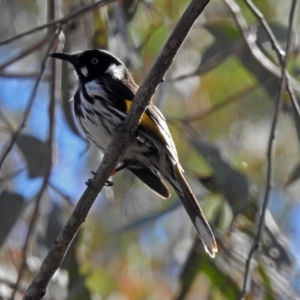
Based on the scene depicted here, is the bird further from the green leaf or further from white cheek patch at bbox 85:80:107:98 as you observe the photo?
the green leaf

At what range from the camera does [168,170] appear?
3299 mm

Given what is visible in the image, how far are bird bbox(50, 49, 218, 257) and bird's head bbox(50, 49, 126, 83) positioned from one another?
0.16m

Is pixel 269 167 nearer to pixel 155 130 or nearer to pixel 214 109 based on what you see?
pixel 155 130

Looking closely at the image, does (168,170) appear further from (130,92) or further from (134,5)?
(134,5)

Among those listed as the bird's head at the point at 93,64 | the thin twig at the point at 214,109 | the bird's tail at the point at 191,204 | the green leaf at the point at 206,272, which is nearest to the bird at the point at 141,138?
the bird's tail at the point at 191,204

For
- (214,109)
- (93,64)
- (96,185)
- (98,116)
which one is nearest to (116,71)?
(93,64)

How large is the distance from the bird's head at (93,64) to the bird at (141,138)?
0.54 feet

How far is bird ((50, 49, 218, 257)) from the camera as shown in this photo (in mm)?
3207

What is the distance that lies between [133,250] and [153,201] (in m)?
0.55

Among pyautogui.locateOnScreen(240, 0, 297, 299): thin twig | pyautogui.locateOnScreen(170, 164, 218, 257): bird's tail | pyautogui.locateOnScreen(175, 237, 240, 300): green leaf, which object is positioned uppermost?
pyautogui.locateOnScreen(240, 0, 297, 299): thin twig

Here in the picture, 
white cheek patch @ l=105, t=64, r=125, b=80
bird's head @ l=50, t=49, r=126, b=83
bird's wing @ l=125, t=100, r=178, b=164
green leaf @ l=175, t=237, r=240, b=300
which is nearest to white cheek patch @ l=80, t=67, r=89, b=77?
bird's head @ l=50, t=49, r=126, b=83

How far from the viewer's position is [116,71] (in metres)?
3.59

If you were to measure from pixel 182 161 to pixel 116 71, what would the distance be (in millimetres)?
1544

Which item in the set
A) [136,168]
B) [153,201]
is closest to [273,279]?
[136,168]
